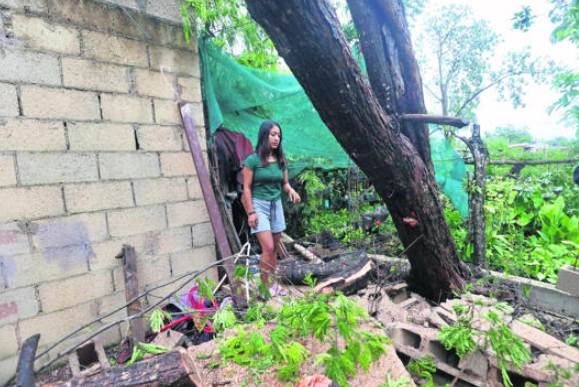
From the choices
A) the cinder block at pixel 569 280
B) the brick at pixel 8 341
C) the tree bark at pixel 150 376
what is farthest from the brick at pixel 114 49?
the cinder block at pixel 569 280

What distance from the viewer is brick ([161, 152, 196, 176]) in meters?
2.72

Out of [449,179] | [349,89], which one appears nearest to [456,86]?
[449,179]

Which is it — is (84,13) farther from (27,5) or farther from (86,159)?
(86,159)

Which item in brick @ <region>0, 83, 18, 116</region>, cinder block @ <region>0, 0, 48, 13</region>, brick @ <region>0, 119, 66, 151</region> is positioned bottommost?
brick @ <region>0, 119, 66, 151</region>

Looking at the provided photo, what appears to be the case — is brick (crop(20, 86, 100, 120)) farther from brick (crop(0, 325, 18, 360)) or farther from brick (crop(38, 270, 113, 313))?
brick (crop(0, 325, 18, 360))

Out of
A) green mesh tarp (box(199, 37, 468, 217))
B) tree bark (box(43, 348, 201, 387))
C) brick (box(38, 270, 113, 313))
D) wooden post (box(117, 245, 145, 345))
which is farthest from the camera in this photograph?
green mesh tarp (box(199, 37, 468, 217))

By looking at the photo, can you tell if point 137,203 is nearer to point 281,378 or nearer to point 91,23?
point 91,23

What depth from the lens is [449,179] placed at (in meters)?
3.94

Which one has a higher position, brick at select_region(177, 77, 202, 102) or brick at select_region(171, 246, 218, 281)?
brick at select_region(177, 77, 202, 102)

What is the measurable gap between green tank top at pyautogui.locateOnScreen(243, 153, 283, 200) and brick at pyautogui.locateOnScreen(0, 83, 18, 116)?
5.57 ft

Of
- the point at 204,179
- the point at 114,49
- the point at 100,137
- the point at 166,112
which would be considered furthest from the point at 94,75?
the point at 204,179

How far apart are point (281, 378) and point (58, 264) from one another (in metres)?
1.97

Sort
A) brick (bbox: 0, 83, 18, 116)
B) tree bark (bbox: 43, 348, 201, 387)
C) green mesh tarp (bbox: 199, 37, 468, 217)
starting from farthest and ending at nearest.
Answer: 1. green mesh tarp (bbox: 199, 37, 468, 217)
2. brick (bbox: 0, 83, 18, 116)
3. tree bark (bbox: 43, 348, 201, 387)

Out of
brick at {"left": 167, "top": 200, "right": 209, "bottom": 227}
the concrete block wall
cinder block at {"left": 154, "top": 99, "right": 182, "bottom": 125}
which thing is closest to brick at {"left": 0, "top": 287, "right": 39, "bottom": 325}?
the concrete block wall
